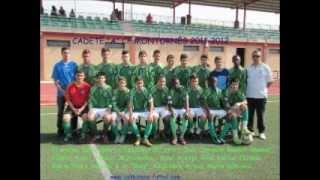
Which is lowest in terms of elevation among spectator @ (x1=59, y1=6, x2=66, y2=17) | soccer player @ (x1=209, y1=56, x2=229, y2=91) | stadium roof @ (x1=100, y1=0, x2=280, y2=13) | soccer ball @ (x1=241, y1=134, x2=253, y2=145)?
soccer ball @ (x1=241, y1=134, x2=253, y2=145)

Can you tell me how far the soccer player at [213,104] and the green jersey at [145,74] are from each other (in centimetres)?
73

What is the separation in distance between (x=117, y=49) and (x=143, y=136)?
1133mm

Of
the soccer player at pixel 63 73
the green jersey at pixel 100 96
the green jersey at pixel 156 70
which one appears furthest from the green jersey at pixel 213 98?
the soccer player at pixel 63 73

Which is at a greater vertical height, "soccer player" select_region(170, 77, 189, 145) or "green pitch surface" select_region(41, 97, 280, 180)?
"soccer player" select_region(170, 77, 189, 145)

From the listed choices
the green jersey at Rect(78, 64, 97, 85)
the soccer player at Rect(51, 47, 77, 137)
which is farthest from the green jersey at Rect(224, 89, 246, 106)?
the soccer player at Rect(51, 47, 77, 137)

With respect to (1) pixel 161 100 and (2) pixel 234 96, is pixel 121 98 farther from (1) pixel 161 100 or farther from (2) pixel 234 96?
(2) pixel 234 96

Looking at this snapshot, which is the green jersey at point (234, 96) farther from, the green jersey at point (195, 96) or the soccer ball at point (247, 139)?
the soccer ball at point (247, 139)

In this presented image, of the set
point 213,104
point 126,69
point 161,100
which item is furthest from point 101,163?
point 213,104

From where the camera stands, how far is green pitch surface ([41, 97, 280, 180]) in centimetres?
477

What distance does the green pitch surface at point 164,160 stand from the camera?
4.77m

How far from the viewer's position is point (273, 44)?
18.2ft

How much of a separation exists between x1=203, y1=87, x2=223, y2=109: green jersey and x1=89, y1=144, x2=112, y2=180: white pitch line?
1519 mm

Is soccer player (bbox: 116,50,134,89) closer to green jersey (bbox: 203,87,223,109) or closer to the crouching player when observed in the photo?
green jersey (bbox: 203,87,223,109)
